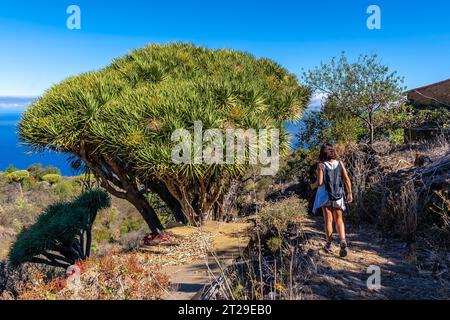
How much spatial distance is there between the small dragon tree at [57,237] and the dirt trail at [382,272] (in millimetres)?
4886

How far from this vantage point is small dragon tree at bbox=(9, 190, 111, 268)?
7.93 m

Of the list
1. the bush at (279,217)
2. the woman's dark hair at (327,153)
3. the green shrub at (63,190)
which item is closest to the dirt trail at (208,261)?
the bush at (279,217)

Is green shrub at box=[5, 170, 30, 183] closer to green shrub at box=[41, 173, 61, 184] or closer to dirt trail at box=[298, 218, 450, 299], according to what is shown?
green shrub at box=[41, 173, 61, 184]

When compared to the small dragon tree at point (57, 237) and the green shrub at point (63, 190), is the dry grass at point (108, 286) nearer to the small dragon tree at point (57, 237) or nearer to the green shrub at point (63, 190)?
the small dragon tree at point (57, 237)

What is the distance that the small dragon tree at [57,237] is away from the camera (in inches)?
312

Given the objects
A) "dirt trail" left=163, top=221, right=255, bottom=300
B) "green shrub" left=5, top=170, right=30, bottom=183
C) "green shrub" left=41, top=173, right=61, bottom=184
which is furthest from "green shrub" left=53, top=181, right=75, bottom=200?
"dirt trail" left=163, top=221, right=255, bottom=300

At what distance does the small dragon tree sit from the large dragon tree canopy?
3.55ft

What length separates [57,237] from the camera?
8195 mm

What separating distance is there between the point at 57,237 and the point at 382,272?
21.3 ft

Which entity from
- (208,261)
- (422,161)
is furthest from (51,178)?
(422,161)

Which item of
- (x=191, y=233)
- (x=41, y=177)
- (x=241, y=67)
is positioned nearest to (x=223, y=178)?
(x=191, y=233)

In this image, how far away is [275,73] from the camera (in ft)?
39.2

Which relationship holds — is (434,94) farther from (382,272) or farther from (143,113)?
(382,272)

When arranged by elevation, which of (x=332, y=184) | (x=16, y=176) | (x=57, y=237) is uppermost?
(x=16, y=176)
